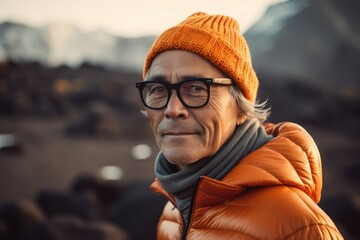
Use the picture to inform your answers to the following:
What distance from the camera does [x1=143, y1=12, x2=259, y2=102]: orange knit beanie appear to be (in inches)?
63.4

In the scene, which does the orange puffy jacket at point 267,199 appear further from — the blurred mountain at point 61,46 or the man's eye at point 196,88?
the blurred mountain at point 61,46

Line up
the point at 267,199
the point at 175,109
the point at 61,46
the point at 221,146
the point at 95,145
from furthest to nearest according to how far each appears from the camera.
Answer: the point at 61,46, the point at 95,145, the point at 221,146, the point at 175,109, the point at 267,199

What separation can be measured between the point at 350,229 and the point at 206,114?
226 inches

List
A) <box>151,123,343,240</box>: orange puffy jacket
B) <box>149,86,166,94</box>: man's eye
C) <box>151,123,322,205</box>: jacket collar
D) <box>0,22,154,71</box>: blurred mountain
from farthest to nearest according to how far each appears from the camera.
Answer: <box>0,22,154,71</box>: blurred mountain < <box>149,86,166,94</box>: man's eye < <box>151,123,322,205</box>: jacket collar < <box>151,123,343,240</box>: orange puffy jacket

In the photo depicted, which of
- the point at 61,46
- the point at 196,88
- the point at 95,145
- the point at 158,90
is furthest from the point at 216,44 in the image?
the point at 61,46

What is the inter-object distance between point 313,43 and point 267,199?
67136 millimetres

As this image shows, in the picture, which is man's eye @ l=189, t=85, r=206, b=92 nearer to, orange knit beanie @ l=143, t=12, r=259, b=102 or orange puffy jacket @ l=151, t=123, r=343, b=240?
orange knit beanie @ l=143, t=12, r=259, b=102

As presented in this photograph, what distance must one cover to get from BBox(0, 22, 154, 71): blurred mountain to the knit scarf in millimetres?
39589

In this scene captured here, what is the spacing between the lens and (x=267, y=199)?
55.2 inches

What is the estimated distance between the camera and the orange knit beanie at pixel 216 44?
1.61 meters

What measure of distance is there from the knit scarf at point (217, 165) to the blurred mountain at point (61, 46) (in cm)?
3959

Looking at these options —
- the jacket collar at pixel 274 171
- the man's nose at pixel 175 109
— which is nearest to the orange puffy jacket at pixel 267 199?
the jacket collar at pixel 274 171

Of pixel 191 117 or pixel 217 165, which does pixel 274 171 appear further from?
pixel 191 117

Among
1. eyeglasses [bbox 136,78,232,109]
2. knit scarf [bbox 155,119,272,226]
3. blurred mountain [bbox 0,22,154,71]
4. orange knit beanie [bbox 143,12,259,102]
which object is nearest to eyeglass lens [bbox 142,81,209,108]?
eyeglasses [bbox 136,78,232,109]
